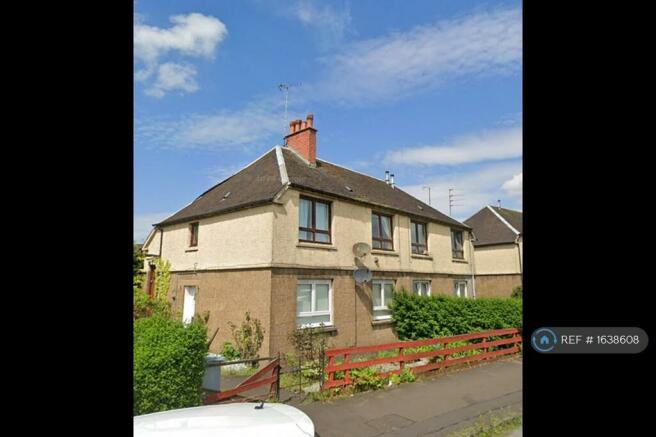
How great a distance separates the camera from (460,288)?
1856 cm

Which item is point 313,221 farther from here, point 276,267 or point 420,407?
point 420,407

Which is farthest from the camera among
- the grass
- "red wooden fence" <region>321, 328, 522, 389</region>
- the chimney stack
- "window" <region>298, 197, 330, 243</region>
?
Result: the chimney stack

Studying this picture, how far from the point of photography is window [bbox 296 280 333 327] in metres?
11.2

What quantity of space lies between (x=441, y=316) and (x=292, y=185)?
22.7ft

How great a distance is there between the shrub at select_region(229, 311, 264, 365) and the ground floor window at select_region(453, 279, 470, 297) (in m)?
10.7

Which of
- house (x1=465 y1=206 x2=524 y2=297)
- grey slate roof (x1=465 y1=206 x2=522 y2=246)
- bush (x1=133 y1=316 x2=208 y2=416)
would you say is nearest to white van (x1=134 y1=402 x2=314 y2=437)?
bush (x1=133 y1=316 x2=208 y2=416)

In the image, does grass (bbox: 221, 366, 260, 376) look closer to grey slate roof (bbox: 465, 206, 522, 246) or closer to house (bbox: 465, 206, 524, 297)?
house (bbox: 465, 206, 524, 297)
